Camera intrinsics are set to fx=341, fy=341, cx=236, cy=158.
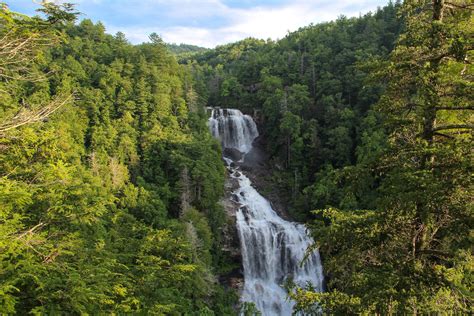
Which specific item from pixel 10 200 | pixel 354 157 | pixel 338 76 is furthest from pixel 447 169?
pixel 338 76

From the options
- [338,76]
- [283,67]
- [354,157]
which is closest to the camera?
[354,157]

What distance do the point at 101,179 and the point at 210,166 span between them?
9998mm

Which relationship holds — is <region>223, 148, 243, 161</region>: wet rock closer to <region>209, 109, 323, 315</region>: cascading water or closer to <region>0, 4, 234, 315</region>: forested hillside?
<region>0, 4, 234, 315</region>: forested hillside

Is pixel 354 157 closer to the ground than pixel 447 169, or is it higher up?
closer to the ground

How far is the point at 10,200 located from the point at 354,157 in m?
Answer: 37.8

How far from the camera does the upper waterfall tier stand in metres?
48.0

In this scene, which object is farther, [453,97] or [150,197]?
[150,197]

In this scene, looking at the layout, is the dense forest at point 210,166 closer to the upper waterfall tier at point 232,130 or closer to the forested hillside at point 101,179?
the forested hillside at point 101,179

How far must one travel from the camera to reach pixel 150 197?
28.0m

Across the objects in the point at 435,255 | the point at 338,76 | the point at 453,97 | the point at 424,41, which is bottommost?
the point at 435,255

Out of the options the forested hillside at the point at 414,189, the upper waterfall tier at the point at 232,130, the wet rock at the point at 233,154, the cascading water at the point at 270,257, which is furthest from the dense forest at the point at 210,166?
the wet rock at the point at 233,154

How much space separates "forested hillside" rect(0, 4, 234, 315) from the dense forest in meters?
0.09

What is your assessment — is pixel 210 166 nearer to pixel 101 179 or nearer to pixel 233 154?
pixel 101 179

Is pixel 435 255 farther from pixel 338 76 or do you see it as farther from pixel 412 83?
pixel 338 76
